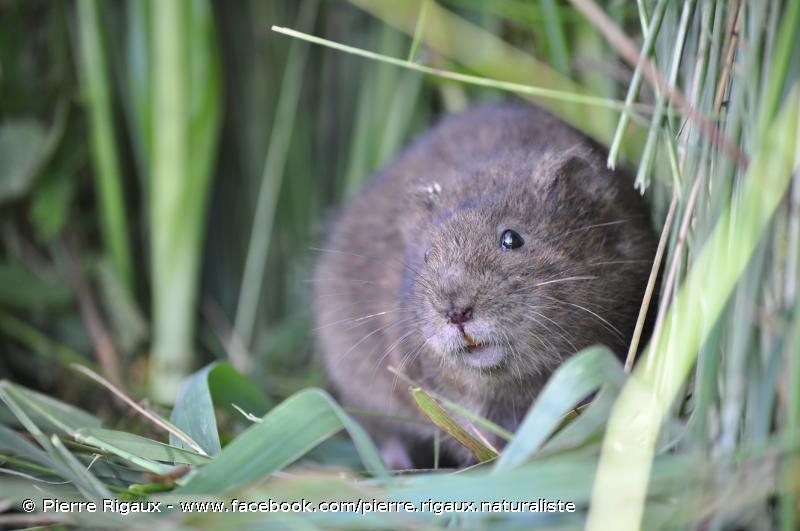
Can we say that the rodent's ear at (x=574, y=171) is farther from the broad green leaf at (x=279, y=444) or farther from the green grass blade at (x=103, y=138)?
the green grass blade at (x=103, y=138)

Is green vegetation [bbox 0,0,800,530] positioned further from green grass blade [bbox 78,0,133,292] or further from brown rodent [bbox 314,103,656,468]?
brown rodent [bbox 314,103,656,468]

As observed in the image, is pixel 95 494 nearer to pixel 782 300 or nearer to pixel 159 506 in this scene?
pixel 159 506

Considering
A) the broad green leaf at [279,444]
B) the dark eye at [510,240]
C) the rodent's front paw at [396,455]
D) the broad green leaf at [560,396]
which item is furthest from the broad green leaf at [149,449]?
the rodent's front paw at [396,455]

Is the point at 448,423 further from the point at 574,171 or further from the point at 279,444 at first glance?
the point at 574,171

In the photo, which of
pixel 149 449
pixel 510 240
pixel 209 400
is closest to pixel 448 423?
pixel 510 240

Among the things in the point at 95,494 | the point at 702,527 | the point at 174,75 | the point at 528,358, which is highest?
the point at 174,75

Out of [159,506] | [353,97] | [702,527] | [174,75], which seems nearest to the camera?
[702,527]

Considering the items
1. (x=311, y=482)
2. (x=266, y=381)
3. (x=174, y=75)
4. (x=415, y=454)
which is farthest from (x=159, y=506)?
(x=174, y=75)
